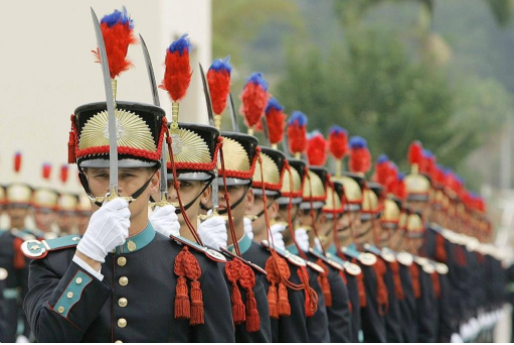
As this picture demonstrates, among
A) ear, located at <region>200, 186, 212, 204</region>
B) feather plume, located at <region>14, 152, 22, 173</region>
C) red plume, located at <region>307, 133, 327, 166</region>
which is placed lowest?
ear, located at <region>200, 186, 212, 204</region>

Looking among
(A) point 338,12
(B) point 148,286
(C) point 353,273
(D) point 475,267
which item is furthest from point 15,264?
(A) point 338,12

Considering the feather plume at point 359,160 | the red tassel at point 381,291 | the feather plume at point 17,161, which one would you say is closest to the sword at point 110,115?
the red tassel at point 381,291

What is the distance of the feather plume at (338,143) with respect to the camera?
958 centimetres

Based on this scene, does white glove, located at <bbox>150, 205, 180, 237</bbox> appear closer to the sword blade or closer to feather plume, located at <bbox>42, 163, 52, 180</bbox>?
the sword blade

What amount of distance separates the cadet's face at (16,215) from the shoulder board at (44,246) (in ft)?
23.0

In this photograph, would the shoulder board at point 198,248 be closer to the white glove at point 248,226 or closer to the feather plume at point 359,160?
the white glove at point 248,226

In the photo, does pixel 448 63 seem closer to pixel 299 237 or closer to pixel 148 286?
pixel 299 237

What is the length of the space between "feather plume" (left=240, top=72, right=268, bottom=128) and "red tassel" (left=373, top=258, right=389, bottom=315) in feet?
10.5

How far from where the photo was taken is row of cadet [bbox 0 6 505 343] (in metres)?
4.44

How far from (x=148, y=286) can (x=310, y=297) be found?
2.32 meters

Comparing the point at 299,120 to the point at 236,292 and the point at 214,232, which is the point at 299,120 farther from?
the point at 236,292

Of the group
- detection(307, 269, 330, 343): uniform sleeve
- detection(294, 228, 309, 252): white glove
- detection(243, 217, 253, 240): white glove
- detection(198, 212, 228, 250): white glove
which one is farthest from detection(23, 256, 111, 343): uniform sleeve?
detection(294, 228, 309, 252): white glove

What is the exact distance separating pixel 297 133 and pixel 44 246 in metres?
3.91

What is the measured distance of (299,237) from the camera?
8016 millimetres
